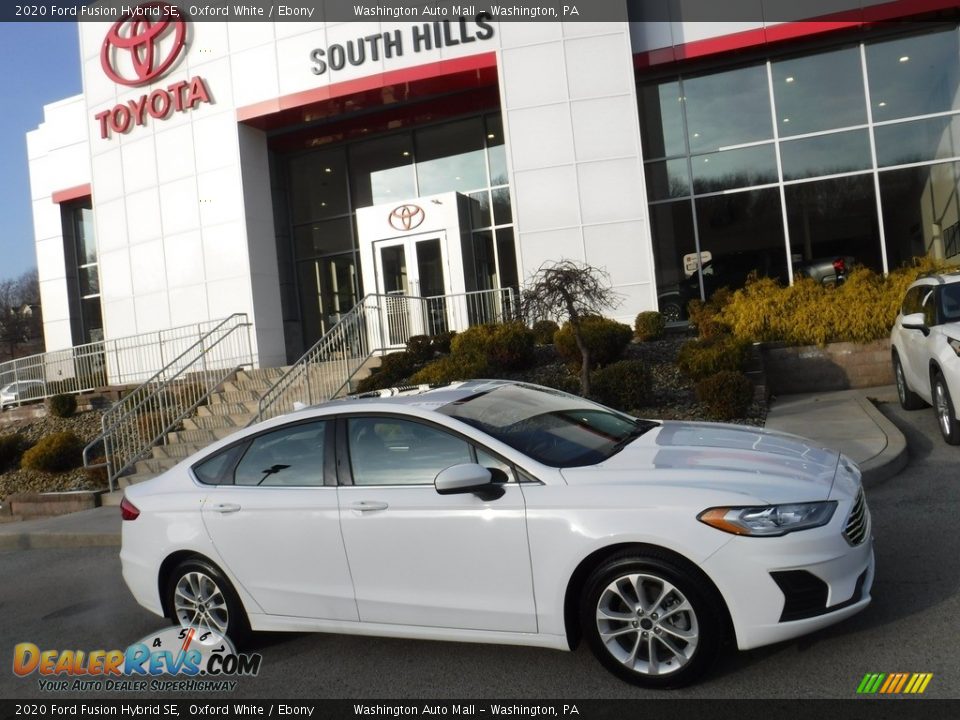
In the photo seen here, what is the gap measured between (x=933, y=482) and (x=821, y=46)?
492 inches

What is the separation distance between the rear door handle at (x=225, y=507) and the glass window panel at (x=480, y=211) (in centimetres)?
1446

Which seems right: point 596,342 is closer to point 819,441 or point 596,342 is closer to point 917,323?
point 819,441

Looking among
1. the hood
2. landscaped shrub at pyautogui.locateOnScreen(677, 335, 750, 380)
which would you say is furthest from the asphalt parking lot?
landscaped shrub at pyautogui.locateOnScreen(677, 335, 750, 380)

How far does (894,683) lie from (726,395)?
632cm

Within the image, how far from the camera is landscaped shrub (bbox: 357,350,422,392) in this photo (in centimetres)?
1252

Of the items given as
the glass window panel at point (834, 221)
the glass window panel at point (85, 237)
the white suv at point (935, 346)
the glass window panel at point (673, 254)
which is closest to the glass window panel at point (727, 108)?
the glass window panel at point (673, 254)

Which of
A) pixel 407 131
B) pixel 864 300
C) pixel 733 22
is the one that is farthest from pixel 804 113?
pixel 407 131

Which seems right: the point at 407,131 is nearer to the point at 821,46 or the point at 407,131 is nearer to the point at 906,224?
the point at 821,46

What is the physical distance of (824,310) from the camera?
12469 mm

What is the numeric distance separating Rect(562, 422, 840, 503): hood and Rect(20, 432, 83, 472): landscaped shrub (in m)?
12.5

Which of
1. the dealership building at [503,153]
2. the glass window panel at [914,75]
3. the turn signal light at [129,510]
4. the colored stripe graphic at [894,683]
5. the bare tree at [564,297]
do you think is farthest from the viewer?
the glass window panel at [914,75]

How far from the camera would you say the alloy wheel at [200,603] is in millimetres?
4832

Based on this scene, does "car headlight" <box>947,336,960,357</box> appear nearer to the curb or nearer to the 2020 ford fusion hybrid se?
the curb

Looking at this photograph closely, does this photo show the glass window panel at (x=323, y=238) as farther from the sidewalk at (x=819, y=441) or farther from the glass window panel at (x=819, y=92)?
the sidewalk at (x=819, y=441)
